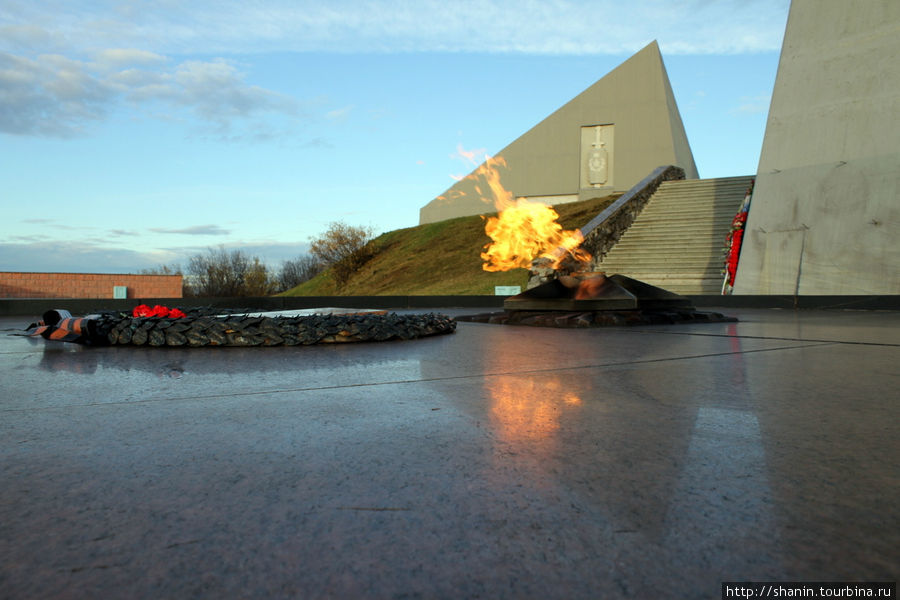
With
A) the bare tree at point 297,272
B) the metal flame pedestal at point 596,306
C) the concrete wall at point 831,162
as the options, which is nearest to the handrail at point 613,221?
the concrete wall at point 831,162

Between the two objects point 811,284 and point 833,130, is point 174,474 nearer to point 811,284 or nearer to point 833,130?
point 811,284

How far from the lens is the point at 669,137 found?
116 feet

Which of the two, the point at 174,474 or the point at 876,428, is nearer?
the point at 174,474

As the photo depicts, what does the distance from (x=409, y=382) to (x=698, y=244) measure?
1510 cm

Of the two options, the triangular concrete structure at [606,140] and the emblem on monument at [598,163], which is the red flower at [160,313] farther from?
the emblem on monument at [598,163]

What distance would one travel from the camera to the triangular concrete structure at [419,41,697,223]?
117ft

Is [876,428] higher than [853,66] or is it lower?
lower

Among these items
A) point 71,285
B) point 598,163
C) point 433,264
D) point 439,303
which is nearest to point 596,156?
point 598,163

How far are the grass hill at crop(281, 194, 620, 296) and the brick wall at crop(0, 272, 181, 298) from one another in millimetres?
9669

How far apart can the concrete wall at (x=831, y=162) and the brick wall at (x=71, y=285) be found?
17.1 m

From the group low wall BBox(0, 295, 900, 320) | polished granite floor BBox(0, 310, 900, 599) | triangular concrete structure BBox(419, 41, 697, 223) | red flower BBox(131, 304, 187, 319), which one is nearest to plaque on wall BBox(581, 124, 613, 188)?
triangular concrete structure BBox(419, 41, 697, 223)

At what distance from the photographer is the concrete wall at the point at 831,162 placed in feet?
38.2

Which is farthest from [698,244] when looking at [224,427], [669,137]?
[669,137]

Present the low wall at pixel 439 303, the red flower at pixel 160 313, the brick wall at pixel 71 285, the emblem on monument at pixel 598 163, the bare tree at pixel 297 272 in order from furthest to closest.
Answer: the bare tree at pixel 297 272 → the emblem on monument at pixel 598 163 → the brick wall at pixel 71 285 → the low wall at pixel 439 303 → the red flower at pixel 160 313
